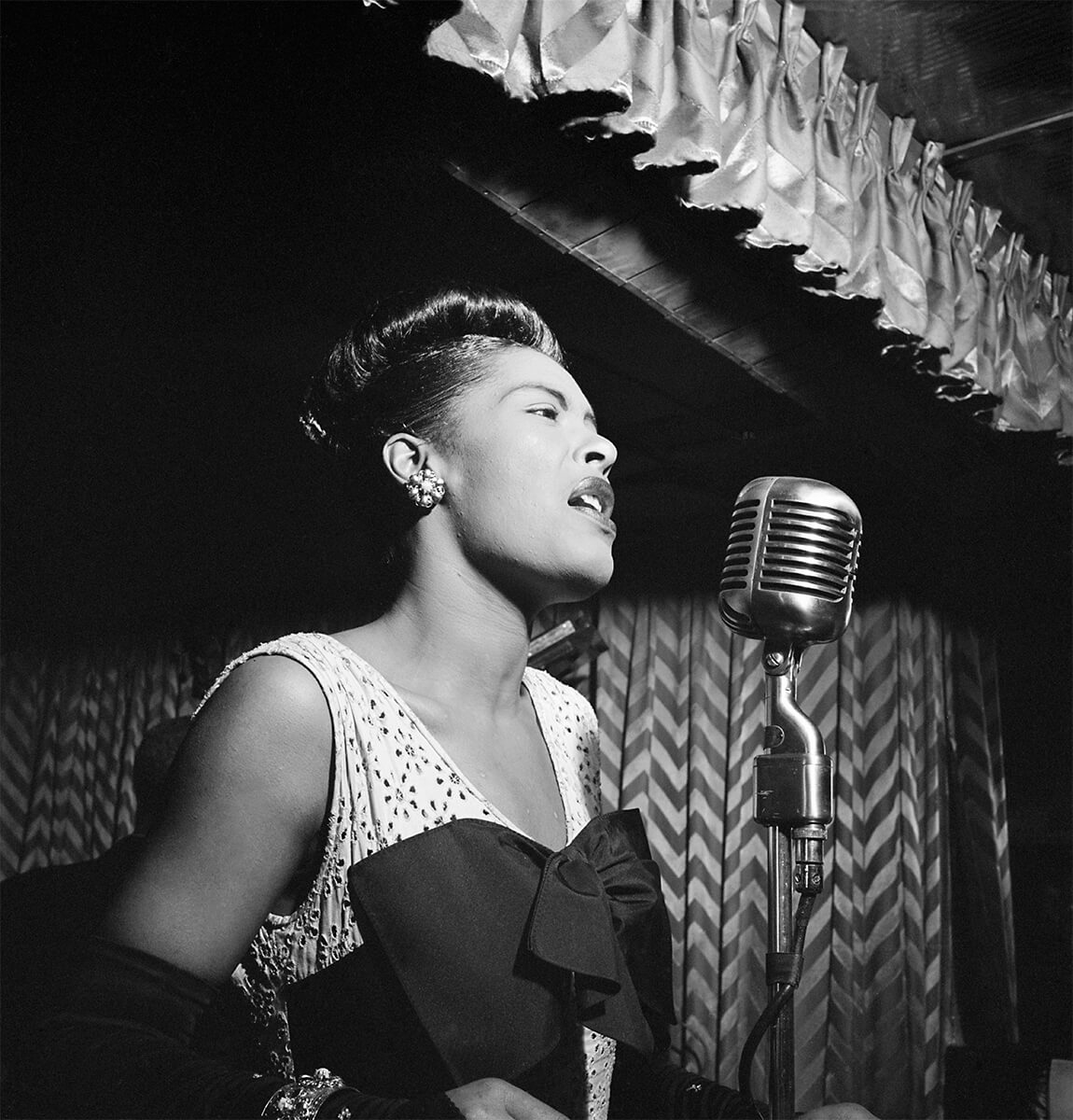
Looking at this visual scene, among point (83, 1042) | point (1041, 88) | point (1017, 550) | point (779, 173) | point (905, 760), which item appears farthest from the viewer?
point (1017, 550)

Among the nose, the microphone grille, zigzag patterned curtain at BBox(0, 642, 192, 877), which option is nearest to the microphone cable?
the microphone grille

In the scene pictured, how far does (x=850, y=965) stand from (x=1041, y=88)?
221 centimetres

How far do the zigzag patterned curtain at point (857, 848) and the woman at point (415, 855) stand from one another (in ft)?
6.33

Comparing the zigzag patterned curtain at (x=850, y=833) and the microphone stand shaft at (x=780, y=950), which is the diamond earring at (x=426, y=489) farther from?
the zigzag patterned curtain at (x=850, y=833)

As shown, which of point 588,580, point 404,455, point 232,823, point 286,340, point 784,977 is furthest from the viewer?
point 286,340

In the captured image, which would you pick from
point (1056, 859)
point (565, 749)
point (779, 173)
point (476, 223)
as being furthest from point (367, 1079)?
point (1056, 859)

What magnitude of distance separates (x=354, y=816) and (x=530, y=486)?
390 millimetres

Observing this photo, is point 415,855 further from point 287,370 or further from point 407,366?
point 287,370

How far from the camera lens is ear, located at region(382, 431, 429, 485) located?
121cm

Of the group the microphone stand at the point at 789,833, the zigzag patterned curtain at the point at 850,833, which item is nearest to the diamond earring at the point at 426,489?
the microphone stand at the point at 789,833

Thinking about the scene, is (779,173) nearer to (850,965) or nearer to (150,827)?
(150,827)

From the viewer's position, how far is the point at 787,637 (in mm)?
894

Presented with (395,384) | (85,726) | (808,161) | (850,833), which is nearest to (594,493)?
(395,384)

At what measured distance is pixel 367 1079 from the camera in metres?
0.94
